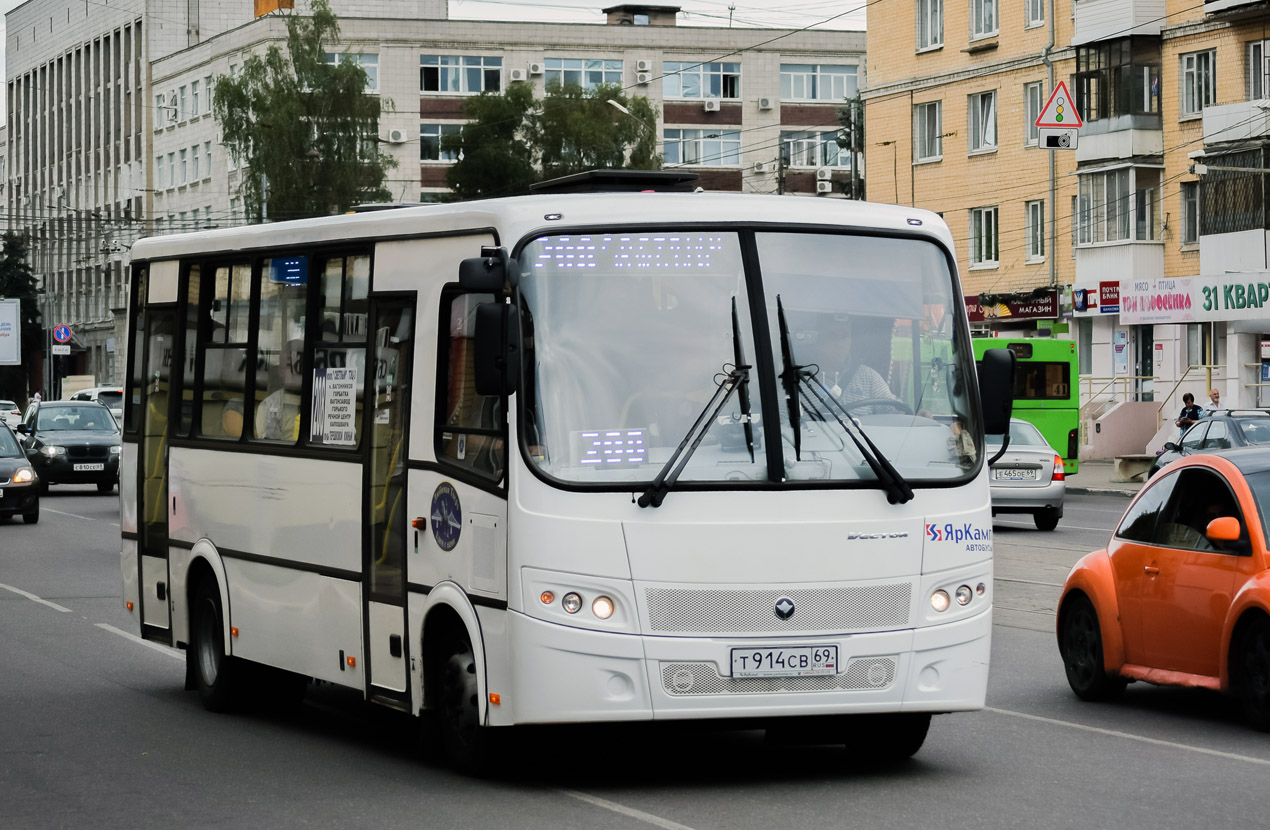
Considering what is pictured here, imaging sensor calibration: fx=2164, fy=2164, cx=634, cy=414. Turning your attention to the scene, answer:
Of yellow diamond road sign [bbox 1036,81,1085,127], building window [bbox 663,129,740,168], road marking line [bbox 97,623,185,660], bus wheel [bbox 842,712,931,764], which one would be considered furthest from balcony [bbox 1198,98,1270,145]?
building window [bbox 663,129,740,168]

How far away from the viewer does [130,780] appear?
31.1ft

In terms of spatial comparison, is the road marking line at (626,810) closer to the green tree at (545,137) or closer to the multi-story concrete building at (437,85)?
the green tree at (545,137)

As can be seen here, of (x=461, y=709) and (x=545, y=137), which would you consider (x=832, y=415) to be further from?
(x=545, y=137)

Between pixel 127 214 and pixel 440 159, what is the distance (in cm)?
2533

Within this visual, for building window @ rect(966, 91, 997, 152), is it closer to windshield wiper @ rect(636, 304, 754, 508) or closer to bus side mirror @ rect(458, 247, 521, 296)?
windshield wiper @ rect(636, 304, 754, 508)

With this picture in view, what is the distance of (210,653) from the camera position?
12133 mm

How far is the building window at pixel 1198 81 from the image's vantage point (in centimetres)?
5262

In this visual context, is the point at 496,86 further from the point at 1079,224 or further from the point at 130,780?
the point at 130,780

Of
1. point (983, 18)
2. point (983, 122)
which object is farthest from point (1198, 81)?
point (983, 18)

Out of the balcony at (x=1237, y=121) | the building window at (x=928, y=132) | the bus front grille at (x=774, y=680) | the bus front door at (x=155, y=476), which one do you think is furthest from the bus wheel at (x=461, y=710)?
the building window at (x=928, y=132)

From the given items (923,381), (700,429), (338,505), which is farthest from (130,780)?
(923,381)

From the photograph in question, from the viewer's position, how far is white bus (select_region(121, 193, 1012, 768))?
28.1 ft

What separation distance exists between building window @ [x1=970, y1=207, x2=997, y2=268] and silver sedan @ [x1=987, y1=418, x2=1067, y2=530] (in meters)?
32.8

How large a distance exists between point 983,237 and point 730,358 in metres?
53.4
